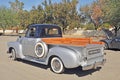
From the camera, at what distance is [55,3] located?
135 ft

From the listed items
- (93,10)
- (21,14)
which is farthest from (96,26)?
(21,14)

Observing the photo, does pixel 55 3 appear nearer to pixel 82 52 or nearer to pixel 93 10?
pixel 93 10

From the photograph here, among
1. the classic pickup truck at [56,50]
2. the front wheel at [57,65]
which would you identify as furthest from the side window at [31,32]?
the front wheel at [57,65]

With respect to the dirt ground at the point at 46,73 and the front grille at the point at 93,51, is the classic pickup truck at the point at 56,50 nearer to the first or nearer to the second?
the front grille at the point at 93,51

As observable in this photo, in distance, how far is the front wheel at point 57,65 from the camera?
25.5 ft

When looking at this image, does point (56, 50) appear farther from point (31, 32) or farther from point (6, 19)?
point (6, 19)

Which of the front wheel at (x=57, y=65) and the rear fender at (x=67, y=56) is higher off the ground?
the rear fender at (x=67, y=56)

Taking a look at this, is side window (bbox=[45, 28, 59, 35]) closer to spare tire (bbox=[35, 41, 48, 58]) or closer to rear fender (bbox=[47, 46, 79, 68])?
spare tire (bbox=[35, 41, 48, 58])

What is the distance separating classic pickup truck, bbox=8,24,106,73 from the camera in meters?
7.30

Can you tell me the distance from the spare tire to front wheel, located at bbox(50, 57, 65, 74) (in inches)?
17.6

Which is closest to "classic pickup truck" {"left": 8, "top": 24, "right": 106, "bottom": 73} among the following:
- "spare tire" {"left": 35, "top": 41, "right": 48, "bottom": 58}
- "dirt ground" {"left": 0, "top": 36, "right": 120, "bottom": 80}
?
"spare tire" {"left": 35, "top": 41, "right": 48, "bottom": 58}

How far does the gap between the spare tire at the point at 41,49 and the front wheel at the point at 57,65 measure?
17.6 inches

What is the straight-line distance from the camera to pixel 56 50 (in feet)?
25.5

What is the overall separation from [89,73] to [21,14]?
38.3 metres
